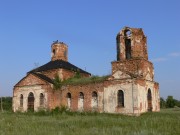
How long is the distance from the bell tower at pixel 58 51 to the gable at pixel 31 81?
5.98 m

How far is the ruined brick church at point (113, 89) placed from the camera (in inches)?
866

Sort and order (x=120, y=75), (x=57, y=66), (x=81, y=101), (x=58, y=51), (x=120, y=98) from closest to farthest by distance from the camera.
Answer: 1. (x=120, y=98)
2. (x=120, y=75)
3. (x=81, y=101)
4. (x=57, y=66)
5. (x=58, y=51)

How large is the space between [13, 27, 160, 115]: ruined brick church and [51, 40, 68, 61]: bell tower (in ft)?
12.7

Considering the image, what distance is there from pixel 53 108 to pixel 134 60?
338 inches

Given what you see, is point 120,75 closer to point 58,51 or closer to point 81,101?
point 81,101

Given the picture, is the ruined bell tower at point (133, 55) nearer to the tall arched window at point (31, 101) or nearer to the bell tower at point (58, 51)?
the tall arched window at point (31, 101)

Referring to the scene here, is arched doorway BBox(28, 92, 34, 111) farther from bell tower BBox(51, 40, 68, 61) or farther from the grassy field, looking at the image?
the grassy field

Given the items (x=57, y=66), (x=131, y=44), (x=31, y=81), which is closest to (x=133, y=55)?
(x=131, y=44)

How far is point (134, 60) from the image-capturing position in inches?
910

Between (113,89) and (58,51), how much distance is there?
12286 millimetres

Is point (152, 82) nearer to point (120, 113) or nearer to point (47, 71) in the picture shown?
point (120, 113)

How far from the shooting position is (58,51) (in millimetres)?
32969

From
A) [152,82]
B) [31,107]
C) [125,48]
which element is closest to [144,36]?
[125,48]

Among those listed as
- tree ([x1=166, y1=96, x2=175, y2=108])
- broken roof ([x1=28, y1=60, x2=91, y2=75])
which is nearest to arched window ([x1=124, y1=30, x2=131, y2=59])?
broken roof ([x1=28, y1=60, x2=91, y2=75])
